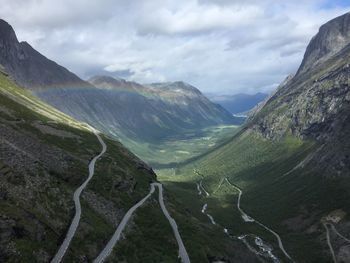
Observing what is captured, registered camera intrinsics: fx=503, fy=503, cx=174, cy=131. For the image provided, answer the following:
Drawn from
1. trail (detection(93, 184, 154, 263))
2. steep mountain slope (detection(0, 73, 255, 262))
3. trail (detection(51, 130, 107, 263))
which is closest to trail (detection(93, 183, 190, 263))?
trail (detection(93, 184, 154, 263))

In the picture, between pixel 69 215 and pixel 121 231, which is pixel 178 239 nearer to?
pixel 121 231

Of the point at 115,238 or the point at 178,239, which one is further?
the point at 178,239

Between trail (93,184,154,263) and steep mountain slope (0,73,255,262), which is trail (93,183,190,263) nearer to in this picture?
trail (93,184,154,263)

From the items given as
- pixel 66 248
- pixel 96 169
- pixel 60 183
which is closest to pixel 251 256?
pixel 96 169

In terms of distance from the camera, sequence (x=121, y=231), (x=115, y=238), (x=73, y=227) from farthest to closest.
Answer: (x=121, y=231)
(x=115, y=238)
(x=73, y=227)

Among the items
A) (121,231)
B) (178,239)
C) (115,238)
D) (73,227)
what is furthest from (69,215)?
(178,239)

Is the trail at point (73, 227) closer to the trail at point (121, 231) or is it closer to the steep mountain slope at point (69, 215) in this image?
the steep mountain slope at point (69, 215)

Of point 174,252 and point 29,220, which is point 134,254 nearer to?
point 174,252

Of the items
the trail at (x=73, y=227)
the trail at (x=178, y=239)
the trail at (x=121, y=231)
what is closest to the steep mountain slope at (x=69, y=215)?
the trail at (x=73, y=227)
